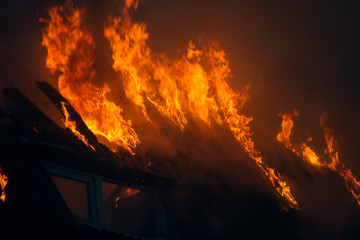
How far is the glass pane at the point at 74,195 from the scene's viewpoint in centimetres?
651

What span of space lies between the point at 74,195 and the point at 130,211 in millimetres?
1219

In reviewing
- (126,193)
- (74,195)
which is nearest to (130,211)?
(126,193)

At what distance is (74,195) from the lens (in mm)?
6520

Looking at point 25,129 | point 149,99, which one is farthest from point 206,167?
point 25,129

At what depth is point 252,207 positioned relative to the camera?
23.8ft

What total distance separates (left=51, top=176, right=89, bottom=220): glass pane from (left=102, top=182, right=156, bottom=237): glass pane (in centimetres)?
74

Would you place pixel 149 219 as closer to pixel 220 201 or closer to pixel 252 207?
pixel 220 201

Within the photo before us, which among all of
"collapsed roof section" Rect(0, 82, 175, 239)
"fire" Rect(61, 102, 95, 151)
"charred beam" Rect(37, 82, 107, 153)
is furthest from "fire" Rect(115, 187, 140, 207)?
"fire" Rect(61, 102, 95, 151)

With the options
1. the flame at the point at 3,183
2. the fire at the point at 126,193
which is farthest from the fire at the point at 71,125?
the flame at the point at 3,183

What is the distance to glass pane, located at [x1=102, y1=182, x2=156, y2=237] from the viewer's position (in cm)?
575

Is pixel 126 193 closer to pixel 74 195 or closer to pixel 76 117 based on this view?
pixel 74 195

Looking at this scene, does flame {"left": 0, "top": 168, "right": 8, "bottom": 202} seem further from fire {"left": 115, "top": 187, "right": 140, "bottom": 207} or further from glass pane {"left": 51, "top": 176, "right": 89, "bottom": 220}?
glass pane {"left": 51, "top": 176, "right": 89, "bottom": 220}

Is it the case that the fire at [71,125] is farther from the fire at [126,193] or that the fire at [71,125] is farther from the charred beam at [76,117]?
the fire at [126,193]

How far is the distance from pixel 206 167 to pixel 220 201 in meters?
0.80
